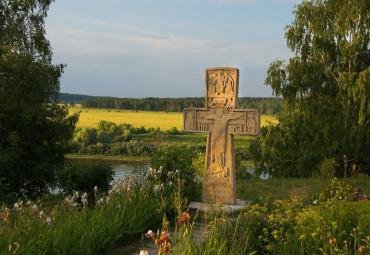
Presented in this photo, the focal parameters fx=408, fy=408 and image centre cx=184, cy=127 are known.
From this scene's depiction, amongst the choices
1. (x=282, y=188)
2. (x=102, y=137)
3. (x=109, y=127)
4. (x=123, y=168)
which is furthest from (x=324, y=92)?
(x=109, y=127)

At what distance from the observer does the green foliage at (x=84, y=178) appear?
9211 millimetres

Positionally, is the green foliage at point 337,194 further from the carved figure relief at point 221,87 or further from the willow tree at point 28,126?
the willow tree at point 28,126

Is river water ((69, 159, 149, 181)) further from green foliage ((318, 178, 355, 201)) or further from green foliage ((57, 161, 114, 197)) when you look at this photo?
green foliage ((318, 178, 355, 201))

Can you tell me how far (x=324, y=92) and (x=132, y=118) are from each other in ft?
170

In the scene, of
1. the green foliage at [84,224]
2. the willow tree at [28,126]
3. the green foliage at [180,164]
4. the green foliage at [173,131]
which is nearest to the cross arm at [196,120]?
the green foliage at [180,164]

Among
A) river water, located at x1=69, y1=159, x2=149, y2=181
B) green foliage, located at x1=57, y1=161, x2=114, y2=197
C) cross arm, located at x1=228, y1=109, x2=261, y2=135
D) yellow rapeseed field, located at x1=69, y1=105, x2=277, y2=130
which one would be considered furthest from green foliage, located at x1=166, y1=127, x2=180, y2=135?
cross arm, located at x1=228, y1=109, x2=261, y2=135

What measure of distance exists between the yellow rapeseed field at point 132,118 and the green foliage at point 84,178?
44324 mm

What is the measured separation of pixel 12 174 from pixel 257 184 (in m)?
8.37

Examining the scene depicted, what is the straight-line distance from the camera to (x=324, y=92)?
1995cm

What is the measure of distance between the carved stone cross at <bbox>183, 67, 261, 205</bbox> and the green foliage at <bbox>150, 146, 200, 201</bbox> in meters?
0.73

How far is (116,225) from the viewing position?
6.03 metres

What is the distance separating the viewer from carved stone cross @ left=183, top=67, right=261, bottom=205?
8.64 m

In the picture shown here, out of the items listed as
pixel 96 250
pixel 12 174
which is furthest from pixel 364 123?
pixel 96 250

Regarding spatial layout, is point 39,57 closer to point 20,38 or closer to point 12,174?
point 20,38
